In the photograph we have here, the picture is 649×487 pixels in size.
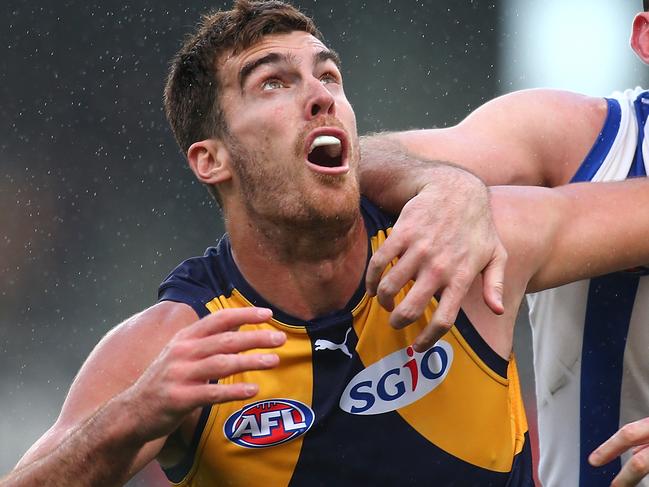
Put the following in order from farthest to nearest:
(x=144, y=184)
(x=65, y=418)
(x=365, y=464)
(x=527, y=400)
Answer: (x=144, y=184) < (x=527, y=400) < (x=365, y=464) < (x=65, y=418)

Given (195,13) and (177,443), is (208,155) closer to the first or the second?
(177,443)

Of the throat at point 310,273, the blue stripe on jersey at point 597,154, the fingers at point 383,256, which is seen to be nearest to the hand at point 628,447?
the fingers at point 383,256

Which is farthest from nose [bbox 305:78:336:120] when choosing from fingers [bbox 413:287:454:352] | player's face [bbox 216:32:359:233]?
fingers [bbox 413:287:454:352]

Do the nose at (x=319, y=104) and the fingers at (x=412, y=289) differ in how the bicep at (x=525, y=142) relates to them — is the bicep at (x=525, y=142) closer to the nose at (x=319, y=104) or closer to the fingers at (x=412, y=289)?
the nose at (x=319, y=104)

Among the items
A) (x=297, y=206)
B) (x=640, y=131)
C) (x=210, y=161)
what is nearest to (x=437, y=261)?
(x=297, y=206)

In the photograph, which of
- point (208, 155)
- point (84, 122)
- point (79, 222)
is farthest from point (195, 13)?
point (208, 155)

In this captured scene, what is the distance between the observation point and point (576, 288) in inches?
123

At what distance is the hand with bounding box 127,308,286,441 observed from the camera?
A: 1.94 m

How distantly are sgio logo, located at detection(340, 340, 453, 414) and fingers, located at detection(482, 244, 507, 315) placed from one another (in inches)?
Result: 13.4

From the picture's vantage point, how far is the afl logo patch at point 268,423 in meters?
2.48

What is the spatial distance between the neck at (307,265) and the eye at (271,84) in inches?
13.4

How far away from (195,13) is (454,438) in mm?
5467

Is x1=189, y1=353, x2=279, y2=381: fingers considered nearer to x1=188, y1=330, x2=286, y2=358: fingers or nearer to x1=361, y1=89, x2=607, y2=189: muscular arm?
x1=188, y1=330, x2=286, y2=358: fingers

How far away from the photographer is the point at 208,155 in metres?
2.92
